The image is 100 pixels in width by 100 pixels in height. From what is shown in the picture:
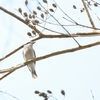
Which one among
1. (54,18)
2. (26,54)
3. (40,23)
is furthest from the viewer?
(26,54)

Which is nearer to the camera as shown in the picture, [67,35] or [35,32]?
[67,35]

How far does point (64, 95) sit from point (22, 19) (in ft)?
3.88

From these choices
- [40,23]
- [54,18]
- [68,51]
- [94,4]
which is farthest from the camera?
[94,4]

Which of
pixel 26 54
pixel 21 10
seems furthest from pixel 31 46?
pixel 21 10

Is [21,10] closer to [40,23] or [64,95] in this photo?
[40,23]

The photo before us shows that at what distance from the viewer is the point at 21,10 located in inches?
143

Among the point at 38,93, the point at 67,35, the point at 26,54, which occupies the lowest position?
the point at 26,54

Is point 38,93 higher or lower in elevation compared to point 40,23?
lower

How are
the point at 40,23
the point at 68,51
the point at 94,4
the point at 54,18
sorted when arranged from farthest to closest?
the point at 94,4 < the point at 40,23 < the point at 54,18 < the point at 68,51

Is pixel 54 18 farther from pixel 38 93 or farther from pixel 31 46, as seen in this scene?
pixel 31 46

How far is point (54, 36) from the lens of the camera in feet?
10.9

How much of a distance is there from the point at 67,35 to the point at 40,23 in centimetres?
50

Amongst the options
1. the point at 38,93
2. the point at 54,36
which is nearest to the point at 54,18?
the point at 54,36

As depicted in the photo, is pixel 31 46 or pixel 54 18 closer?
pixel 54 18
